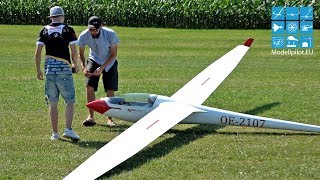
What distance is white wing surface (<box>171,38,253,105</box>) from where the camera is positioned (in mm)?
13498

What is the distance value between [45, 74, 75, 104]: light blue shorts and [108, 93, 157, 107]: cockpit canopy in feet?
3.89

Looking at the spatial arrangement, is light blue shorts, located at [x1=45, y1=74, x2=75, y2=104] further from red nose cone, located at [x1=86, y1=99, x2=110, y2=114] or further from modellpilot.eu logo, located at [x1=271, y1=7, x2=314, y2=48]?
modellpilot.eu logo, located at [x1=271, y1=7, x2=314, y2=48]

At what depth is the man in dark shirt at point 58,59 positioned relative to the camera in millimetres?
11555

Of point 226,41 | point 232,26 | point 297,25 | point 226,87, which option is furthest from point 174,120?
point 232,26

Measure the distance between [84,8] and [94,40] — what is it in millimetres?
28245

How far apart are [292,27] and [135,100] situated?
19.6m

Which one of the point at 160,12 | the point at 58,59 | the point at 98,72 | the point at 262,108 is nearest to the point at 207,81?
the point at 262,108

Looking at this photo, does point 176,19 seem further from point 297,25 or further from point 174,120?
point 174,120

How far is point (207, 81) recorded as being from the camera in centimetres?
1479

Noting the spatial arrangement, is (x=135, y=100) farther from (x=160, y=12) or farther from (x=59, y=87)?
(x=160, y=12)

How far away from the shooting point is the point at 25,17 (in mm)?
41062

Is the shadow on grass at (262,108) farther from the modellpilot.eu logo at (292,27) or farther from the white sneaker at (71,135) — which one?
the modellpilot.eu logo at (292,27)

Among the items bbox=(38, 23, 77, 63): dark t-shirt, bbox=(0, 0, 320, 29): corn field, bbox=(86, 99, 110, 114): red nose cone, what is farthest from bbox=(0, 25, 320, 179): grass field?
bbox=(0, 0, 320, 29): corn field

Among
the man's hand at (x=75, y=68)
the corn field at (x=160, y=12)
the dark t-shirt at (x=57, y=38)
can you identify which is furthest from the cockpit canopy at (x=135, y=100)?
the corn field at (x=160, y=12)
